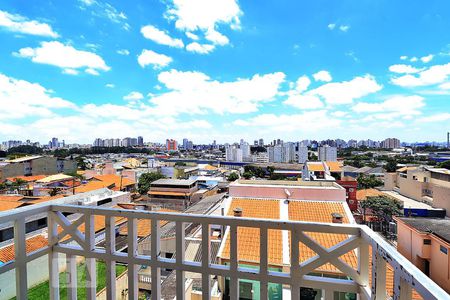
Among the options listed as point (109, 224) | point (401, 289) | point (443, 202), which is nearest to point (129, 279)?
point (109, 224)

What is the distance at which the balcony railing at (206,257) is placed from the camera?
35.6 inches

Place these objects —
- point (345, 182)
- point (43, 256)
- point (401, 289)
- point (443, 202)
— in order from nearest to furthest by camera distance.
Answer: point (401, 289), point (43, 256), point (443, 202), point (345, 182)

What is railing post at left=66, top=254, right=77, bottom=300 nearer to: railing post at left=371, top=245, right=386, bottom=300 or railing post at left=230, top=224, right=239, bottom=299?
railing post at left=230, top=224, right=239, bottom=299

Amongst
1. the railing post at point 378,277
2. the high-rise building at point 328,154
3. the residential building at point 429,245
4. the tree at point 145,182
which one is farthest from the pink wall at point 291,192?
the high-rise building at point 328,154

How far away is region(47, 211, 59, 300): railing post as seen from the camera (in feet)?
4.48

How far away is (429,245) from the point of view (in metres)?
7.08

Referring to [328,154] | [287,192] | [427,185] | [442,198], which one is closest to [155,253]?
[287,192]

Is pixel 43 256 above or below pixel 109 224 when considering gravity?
below

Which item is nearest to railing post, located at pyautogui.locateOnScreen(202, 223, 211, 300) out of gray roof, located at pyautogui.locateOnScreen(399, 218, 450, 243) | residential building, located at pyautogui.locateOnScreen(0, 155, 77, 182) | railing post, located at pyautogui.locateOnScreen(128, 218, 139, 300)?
railing post, located at pyautogui.locateOnScreen(128, 218, 139, 300)

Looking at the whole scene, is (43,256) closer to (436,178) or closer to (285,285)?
(285,285)

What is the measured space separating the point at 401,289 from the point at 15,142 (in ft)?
379

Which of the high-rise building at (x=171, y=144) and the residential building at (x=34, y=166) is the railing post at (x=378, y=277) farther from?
the high-rise building at (x=171, y=144)

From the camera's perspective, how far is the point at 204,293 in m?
1.14

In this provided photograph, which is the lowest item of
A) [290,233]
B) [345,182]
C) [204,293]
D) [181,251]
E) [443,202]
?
[443,202]
